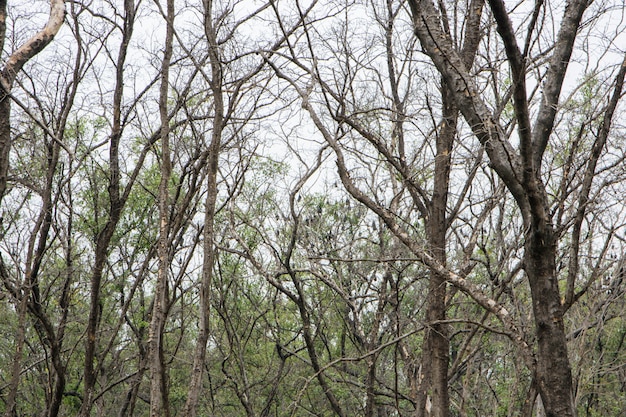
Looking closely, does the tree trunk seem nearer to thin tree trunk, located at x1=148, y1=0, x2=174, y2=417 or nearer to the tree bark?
the tree bark

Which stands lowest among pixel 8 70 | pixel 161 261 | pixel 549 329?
pixel 549 329

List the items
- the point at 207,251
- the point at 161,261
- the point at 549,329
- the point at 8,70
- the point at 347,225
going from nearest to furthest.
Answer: the point at 549,329
the point at 8,70
the point at 207,251
the point at 161,261
the point at 347,225

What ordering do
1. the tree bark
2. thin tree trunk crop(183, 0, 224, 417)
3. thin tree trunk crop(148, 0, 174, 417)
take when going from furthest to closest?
thin tree trunk crop(183, 0, 224, 417) < thin tree trunk crop(148, 0, 174, 417) < the tree bark

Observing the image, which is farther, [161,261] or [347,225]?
[347,225]

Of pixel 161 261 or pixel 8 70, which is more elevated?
pixel 8 70

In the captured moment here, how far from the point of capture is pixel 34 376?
18188 millimetres

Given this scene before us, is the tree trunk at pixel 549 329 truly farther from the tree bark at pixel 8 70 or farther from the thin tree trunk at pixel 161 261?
the thin tree trunk at pixel 161 261

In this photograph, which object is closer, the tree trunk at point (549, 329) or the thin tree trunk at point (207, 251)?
the tree trunk at point (549, 329)

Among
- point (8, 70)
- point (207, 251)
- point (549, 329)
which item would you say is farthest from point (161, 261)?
point (549, 329)

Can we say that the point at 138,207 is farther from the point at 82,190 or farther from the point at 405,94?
the point at 405,94

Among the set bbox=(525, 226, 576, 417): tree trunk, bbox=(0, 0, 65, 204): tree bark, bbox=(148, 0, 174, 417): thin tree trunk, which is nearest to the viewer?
bbox=(525, 226, 576, 417): tree trunk

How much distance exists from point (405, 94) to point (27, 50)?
7090mm

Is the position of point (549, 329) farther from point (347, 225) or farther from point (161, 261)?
point (347, 225)

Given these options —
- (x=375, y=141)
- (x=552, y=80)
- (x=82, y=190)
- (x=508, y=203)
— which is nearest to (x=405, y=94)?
(x=508, y=203)
